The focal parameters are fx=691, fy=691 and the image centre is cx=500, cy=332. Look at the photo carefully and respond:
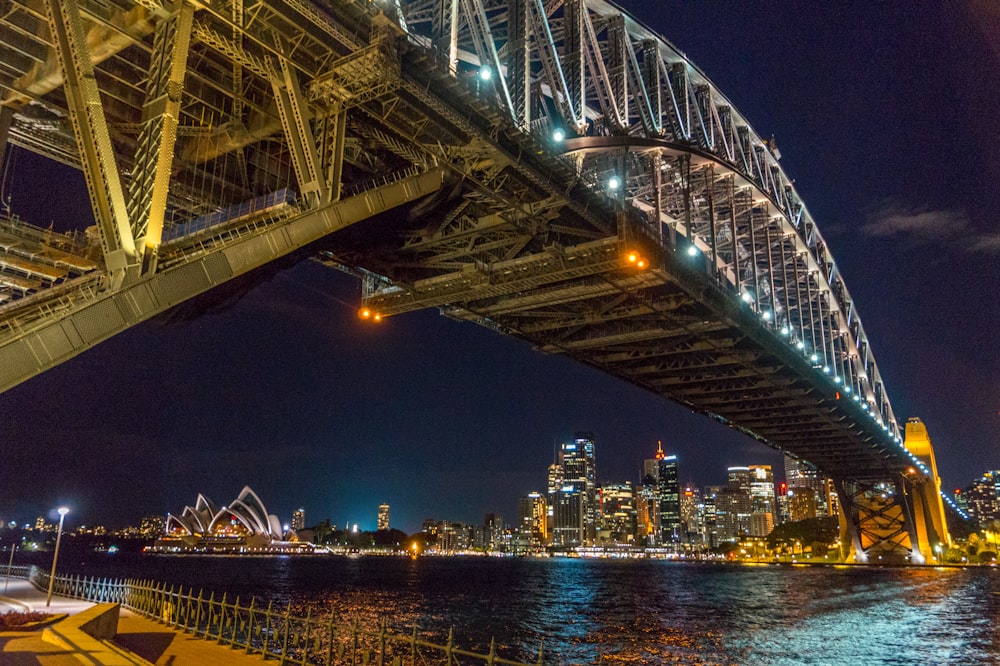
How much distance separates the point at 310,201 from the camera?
15.3m

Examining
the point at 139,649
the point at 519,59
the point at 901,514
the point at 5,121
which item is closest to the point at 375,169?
the point at 519,59

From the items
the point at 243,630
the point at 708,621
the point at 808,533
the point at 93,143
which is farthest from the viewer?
the point at 808,533

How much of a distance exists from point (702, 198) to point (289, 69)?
39284mm

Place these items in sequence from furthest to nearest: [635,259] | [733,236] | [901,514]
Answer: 1. [901,514]
2. [733,236]
3. [635,259]

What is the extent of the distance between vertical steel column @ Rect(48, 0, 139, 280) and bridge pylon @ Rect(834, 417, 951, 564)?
4328 inches

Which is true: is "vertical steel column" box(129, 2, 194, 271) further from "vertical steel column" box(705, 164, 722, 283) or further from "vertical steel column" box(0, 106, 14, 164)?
"vertical steel column" box(705, 164, 722, 283)

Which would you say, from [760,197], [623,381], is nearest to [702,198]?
[760,197]

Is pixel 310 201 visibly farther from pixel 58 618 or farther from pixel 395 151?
pixel 58 618

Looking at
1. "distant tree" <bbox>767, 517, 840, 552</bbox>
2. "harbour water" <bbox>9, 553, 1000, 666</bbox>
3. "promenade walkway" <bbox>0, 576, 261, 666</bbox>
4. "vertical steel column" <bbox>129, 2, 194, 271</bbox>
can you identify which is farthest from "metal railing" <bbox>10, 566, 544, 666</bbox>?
"distant tree" <bbox>767, 517, 840, 552</bbox>

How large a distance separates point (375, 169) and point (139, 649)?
15.4 m

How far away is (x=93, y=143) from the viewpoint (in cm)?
1077

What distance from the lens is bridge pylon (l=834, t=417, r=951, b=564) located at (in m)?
105

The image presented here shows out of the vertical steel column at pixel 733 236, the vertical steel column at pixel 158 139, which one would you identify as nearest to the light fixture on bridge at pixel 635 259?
the vertical steel column at pixel 733 236

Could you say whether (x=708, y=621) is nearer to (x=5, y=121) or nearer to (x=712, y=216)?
(x=712, y=216)
